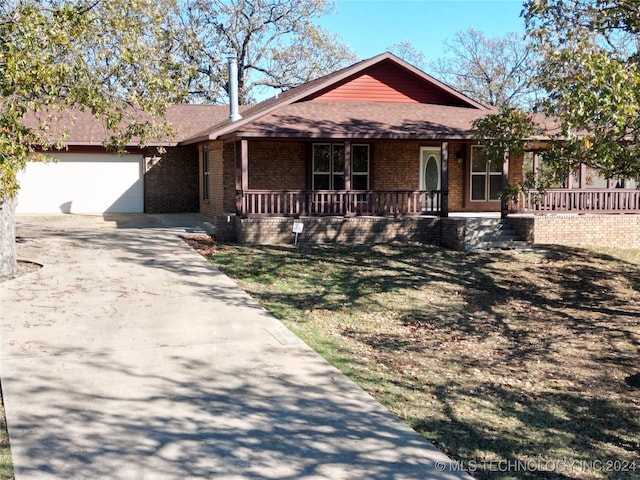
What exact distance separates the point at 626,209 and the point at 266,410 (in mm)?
15675

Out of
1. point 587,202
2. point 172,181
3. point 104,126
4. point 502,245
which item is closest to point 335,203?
point 502,245

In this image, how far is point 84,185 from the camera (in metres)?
25.7

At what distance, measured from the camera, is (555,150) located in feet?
41.0

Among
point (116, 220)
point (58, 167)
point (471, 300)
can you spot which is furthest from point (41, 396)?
point (58, 167)

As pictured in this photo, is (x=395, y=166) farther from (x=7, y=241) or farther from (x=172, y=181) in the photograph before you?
(x=7, y=241)

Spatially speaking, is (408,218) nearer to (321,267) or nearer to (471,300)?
(321,267)

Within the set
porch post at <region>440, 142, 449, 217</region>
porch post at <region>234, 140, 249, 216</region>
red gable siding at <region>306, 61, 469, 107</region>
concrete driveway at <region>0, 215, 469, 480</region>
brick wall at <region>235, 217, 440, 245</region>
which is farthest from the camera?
red gable siding at <region>306, 61, 469, 107</region>

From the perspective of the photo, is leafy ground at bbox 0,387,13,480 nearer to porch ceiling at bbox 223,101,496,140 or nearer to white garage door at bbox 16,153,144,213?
porch ceiling at bbox 223,101,496,140

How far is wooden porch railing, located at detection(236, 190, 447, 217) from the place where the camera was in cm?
1828

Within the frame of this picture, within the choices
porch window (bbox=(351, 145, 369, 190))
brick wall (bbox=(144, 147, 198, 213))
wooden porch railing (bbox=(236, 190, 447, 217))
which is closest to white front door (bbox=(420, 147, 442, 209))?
porch window (bbox=(351, 145, 369, 190))

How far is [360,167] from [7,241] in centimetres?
1101

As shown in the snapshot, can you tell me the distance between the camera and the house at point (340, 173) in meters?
18.3

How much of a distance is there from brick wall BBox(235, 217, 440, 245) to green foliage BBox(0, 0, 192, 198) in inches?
156

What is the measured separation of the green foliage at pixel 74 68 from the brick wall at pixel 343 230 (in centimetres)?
397
